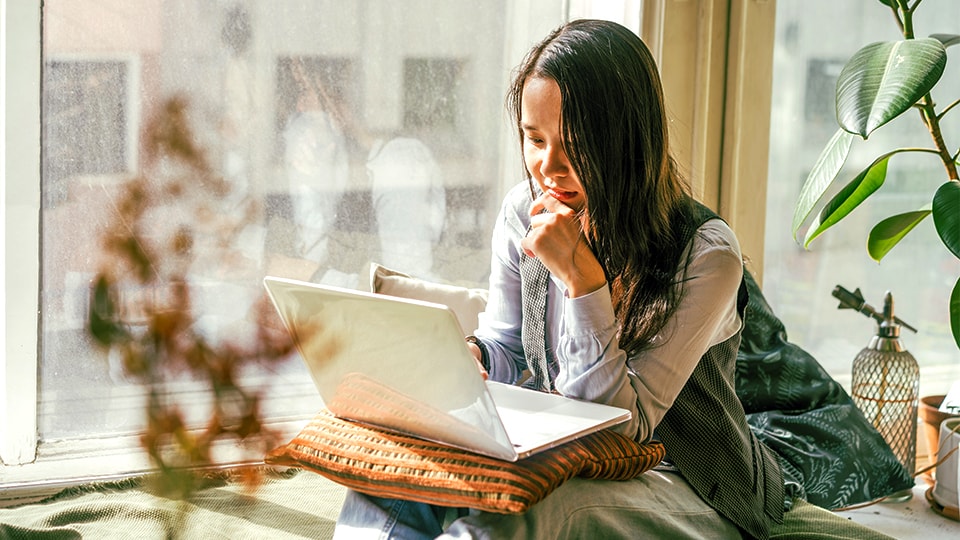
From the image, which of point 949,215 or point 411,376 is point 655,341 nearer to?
point 411,376

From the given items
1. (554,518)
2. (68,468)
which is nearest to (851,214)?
(554,518)

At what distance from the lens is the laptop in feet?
3.27

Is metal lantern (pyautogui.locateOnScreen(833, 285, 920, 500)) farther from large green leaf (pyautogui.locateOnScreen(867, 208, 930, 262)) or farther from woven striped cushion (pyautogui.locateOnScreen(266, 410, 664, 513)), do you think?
woven striped cushion (pyautogui.locateOnScreen(266, 410, 664, 513))

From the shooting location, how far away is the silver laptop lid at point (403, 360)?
3.26ft

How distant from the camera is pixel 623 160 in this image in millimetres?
1319

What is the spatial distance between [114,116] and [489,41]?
2.38ft

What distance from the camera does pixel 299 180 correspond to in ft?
6.26

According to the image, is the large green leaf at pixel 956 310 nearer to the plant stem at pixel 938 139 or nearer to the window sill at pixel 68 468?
the plant stem at pixel 938 139

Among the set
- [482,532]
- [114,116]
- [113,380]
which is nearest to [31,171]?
[114,116]

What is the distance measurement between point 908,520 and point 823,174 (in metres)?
0.67

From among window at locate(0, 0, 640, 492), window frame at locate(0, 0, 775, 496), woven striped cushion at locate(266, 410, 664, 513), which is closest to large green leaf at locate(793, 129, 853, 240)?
window frame at locate(0, 0, 775, 496)

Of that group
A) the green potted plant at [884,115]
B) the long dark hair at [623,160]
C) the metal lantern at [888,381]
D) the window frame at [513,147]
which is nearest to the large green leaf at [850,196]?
the green potted plant at [884,115]

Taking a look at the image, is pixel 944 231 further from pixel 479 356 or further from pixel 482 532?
pixel 482 532

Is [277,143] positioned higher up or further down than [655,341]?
higher up
